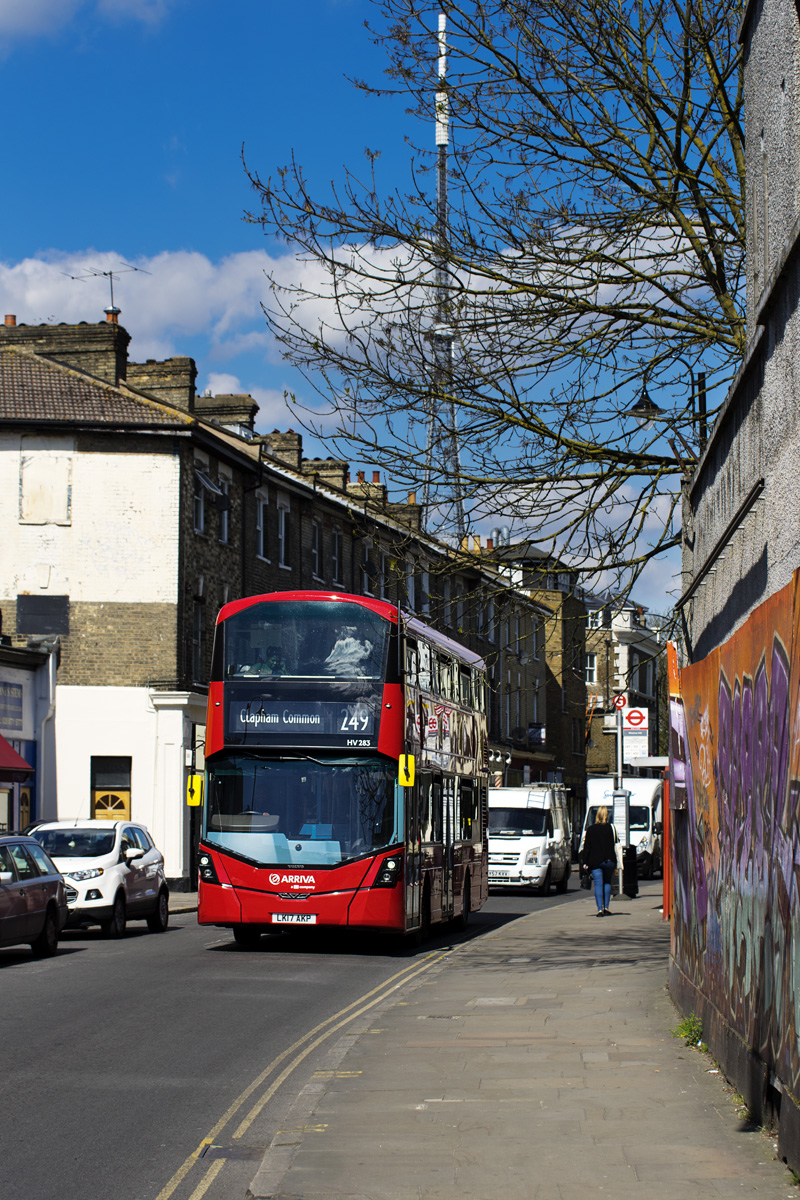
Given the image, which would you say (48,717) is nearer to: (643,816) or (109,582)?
(109,582)

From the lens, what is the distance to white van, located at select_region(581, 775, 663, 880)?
159ft

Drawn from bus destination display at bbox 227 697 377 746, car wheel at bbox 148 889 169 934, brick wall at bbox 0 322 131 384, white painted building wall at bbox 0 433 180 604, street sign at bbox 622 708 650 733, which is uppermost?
brick wall at bbox 0 322 131 384

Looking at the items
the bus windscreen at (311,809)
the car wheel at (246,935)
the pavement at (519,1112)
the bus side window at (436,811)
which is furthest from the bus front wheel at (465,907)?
the pavement at (519,1112)

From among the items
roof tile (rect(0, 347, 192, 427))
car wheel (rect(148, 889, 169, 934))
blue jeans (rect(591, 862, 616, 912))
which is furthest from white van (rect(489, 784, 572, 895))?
car wheel (rect(148, 889, 169, 934))

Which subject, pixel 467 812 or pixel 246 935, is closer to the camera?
pixel 246 935

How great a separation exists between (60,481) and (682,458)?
26.3 meters

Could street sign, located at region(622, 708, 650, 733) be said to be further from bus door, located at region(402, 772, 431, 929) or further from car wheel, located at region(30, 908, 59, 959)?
car wheel, located at region(30, 908, 59, 959)

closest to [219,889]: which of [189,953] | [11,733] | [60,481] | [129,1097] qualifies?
[189,953]

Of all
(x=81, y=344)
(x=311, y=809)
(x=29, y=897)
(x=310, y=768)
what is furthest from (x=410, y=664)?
(x=81, y=344)

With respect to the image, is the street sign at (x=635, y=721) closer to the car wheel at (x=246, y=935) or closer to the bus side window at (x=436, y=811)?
the bus side window at (x=436, y=811)

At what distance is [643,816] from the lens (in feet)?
165

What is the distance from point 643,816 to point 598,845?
1048 inches

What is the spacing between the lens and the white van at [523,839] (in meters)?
35.3

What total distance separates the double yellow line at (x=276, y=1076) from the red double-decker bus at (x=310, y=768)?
1849mm
